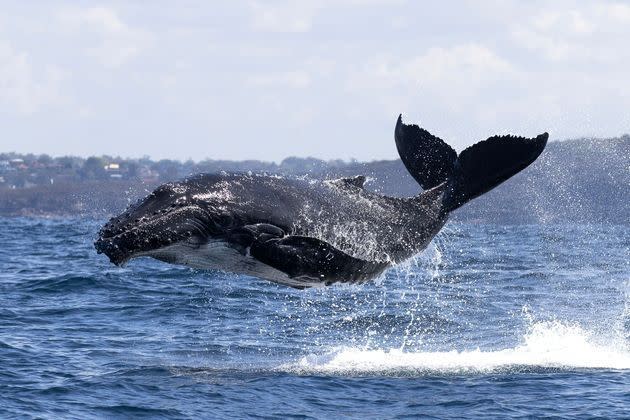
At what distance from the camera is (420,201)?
55.4ft

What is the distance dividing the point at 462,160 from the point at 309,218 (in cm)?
268

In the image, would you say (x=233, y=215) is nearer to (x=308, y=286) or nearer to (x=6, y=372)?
(x=308, y=286)

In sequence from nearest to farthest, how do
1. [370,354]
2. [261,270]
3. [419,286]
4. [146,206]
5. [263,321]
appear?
1. [146,206]
2. [261,270]
3. [370,354]
4. [263,321]
5. [419,286]

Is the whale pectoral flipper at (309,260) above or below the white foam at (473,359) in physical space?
above

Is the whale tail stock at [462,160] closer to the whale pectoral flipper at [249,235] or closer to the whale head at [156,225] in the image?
the whale pectoral flipper at [249,235]

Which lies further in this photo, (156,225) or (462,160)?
(462,160)

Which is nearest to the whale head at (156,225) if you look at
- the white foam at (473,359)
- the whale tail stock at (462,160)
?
the whale tail stock at (462,160)

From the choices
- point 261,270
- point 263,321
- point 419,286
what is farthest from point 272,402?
point 419,286

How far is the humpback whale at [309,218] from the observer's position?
14328 millimetres

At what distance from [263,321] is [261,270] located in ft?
31.4

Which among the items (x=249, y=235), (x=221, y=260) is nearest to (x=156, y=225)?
(x=249, y=235)

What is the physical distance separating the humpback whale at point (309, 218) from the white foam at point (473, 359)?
3.19 m

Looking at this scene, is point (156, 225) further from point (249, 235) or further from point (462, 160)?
point (462, 160)

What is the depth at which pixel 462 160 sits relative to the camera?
658 inches
